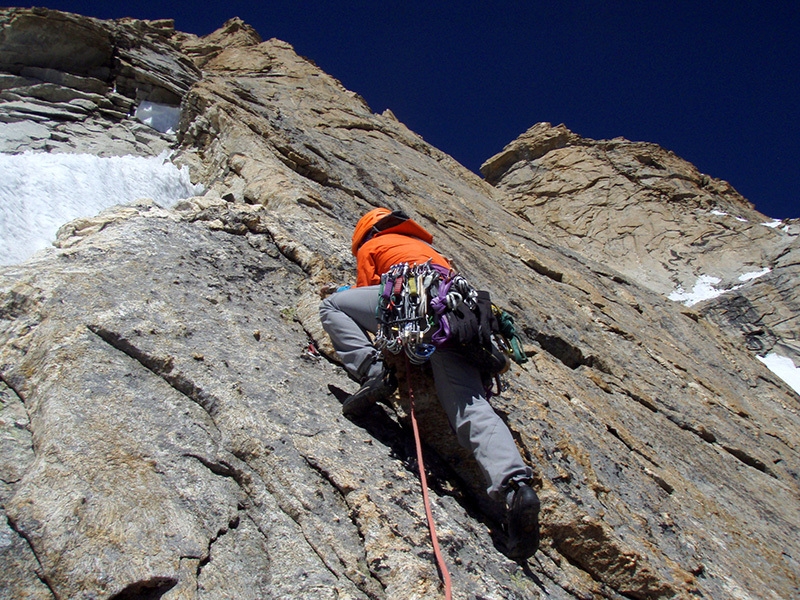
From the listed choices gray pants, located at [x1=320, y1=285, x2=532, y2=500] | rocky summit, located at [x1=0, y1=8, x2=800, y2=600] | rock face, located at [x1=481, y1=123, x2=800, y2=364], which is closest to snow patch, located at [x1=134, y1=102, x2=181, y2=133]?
rocky summit, located at [x1=0, y1=8, x2=800, y2=600]

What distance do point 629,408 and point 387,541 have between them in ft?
15.9

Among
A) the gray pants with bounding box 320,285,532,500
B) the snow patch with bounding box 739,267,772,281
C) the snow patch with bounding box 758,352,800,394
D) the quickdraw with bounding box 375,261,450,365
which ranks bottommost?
the gray pants with bounding box 320,285,532,500

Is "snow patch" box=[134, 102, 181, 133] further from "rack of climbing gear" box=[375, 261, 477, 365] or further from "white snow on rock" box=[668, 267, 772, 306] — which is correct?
"white snow on rock" box=[668, 267, 772, 306]

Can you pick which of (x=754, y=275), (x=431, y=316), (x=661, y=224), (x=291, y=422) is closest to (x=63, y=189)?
(x=291, y=422)

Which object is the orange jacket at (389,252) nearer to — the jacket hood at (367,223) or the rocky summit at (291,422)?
the jacket hood at (367,223)

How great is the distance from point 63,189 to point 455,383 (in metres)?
6.88

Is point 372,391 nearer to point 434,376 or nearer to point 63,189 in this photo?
point 434,376

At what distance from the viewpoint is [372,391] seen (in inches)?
142

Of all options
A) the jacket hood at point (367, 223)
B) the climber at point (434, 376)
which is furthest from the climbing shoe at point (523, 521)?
the jacket hood at point (367, 223)

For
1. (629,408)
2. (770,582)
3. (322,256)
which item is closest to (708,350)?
(629,408)

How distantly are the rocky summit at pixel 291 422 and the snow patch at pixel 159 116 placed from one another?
0.49 meters

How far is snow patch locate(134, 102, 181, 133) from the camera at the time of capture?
11.2 meters

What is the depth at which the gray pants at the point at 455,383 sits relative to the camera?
10.4 ft

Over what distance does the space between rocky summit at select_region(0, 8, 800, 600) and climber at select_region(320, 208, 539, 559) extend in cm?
24
